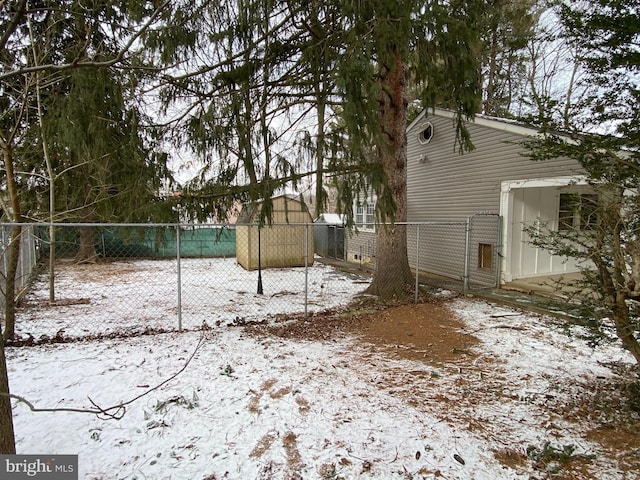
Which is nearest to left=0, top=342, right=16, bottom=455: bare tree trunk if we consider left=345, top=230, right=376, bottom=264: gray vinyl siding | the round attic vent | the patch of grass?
the patch of grass

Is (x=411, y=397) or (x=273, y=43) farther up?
(x=273, y=43)

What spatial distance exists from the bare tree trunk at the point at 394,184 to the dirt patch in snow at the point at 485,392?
1224 mm

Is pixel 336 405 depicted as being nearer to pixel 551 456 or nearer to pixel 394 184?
pixel 551 456

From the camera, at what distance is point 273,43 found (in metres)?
4.95

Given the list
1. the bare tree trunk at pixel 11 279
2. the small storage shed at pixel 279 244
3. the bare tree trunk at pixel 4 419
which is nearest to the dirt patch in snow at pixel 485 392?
the bare tree trunk at pixel 4 419

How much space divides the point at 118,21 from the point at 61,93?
108 inches

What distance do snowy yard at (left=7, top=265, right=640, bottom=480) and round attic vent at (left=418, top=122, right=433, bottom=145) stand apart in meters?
6.22

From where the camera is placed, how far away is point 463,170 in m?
8.27

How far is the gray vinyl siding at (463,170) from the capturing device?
22.6 feet

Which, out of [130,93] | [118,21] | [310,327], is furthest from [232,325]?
[118,21]

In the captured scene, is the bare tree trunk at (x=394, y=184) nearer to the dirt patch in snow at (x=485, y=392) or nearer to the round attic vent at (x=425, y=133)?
the dirt patch in snow at (x=485, y=392)

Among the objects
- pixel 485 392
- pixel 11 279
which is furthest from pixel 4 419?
pixel 485 392

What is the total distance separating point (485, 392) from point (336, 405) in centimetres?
136

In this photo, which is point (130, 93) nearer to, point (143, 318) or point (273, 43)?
point (273, 43)
